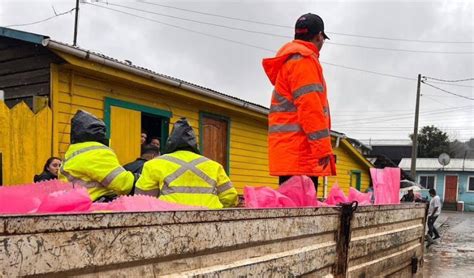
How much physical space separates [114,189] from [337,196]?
5.32ft

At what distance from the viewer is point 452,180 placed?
4022 centimetres

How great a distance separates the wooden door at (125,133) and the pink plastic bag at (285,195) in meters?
4.70

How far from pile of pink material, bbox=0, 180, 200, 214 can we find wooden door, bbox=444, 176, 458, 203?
41.9 meters

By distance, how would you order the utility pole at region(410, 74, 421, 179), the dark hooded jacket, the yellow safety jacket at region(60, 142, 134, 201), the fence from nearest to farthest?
the dark hooded jacket < the yellow safety jacket at region(60, 142, 134, 201) < the fence < the utility pole at region(410, 74, 421, 179)

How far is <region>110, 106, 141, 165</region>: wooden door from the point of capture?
7125 mm

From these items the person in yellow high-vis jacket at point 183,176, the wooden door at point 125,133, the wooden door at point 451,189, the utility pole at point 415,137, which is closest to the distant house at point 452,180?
the wooden door at point 451,189

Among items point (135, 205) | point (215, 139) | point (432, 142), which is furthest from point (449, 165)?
point (135, 205)

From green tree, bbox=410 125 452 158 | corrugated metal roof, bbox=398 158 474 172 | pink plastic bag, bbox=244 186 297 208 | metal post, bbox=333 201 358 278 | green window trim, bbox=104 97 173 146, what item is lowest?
corrugated metal roof, bbox=398 158 474 172

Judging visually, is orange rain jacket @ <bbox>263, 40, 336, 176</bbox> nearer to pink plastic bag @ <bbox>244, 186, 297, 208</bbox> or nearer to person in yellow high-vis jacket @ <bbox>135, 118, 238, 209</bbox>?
person in yellow high-vis jacket @ <bbox>135, 118, 238, 209</bbox>

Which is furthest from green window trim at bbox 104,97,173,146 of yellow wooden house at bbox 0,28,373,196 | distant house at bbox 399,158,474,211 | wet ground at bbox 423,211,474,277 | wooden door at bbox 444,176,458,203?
wooden door at bbox 444,176,458,203

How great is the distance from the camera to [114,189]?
3.53 metres

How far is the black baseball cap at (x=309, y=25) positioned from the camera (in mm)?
3615

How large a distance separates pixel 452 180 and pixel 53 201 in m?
42.9

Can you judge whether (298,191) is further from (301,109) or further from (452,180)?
(452,180)
